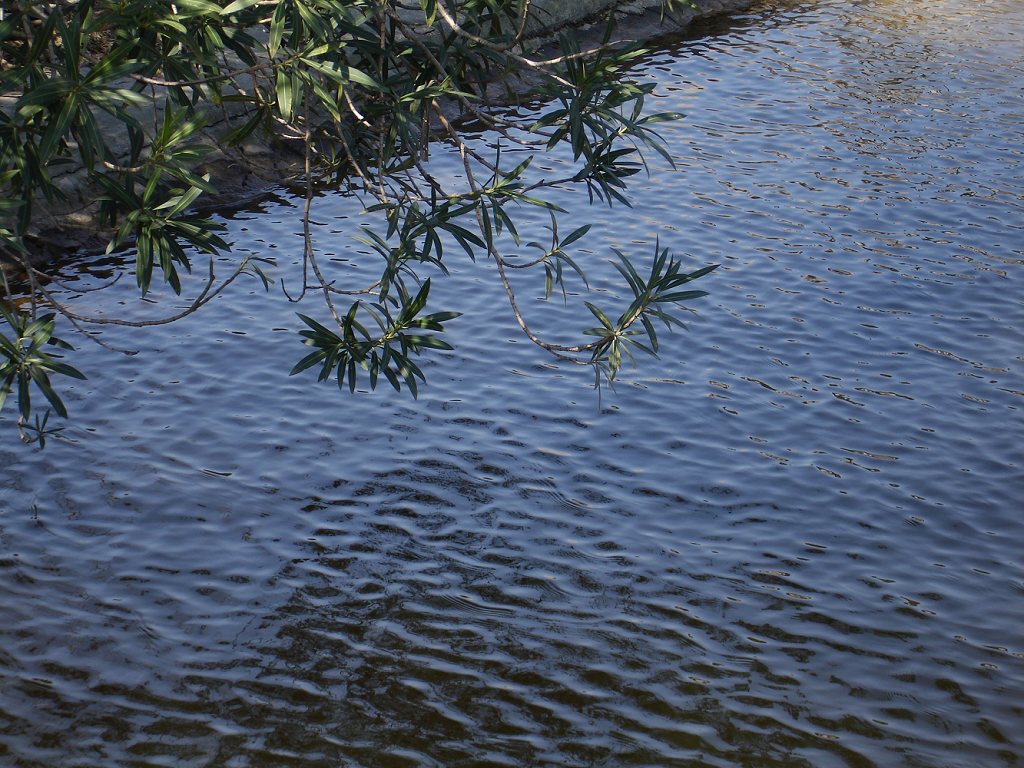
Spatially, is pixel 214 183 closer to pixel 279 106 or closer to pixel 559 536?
pixel 559 536

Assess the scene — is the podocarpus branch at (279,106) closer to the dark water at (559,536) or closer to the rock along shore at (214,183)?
the dark water at (559,536)

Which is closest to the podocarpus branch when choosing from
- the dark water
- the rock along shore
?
the dark water

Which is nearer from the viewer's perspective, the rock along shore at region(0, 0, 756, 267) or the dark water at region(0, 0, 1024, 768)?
the dark water at region(0, 0, 1024, 768)

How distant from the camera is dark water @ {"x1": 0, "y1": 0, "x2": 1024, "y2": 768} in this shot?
6418 millimetres

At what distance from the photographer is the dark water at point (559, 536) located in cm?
642

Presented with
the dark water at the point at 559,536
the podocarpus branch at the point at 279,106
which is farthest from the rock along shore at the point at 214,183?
the podocarpus branch at the point at 279,106

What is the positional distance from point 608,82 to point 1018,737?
414cm

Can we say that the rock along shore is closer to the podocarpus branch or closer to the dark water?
the dark water

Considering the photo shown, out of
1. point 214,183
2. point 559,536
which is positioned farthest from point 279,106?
point 214,183

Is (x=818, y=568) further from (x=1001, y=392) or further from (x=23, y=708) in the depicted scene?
(x=23, y=708)

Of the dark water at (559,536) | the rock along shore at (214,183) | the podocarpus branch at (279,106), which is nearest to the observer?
the podocarpus branch at (279,106)

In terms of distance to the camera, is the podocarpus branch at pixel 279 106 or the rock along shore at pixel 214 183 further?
the rock along shore at pixel 214 183

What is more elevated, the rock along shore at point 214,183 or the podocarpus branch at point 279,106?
the podocarpus branch at point 279,106

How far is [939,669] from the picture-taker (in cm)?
684
